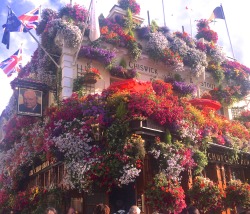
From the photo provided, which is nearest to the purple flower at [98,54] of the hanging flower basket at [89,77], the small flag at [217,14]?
the hanging flower basket at [89,77]

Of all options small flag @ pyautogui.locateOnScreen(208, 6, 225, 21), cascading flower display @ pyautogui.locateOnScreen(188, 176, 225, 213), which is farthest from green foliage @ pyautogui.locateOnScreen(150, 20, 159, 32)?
cascading flower display @ pyautogui.locateOnScreen(188, 176, 225, 213)

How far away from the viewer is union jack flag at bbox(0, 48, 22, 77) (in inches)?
665

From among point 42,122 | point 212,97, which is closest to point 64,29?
point 42,122

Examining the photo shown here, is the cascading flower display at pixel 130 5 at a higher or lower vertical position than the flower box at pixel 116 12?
higher

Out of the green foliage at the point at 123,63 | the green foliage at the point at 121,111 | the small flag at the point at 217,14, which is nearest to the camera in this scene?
the green foliage at the point at 121,111

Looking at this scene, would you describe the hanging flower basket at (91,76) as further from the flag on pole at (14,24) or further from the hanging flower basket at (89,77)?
the flag on pole at (14,24)

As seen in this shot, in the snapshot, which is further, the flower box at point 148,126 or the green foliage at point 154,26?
the green foliage at point 154,26

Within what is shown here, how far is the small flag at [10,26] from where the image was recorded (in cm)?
1327

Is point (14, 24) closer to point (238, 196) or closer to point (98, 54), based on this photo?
point (98, 54)

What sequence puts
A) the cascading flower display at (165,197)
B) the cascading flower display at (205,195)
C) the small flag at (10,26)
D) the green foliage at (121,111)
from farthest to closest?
the small flag at (10,26), the cascading flower display at (205,195), the green foliage at (121,111), the cascading flower display at (165,197)

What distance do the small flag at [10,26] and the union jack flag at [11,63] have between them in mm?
3510

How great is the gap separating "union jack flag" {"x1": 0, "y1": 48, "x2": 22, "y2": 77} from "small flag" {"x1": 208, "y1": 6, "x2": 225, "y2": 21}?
10556mm

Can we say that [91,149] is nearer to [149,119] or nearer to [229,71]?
A: [149,119]

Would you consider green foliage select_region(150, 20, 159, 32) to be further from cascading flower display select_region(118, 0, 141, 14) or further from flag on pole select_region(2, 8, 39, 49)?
flag on pole select_region(2, 8, 39, 49)
